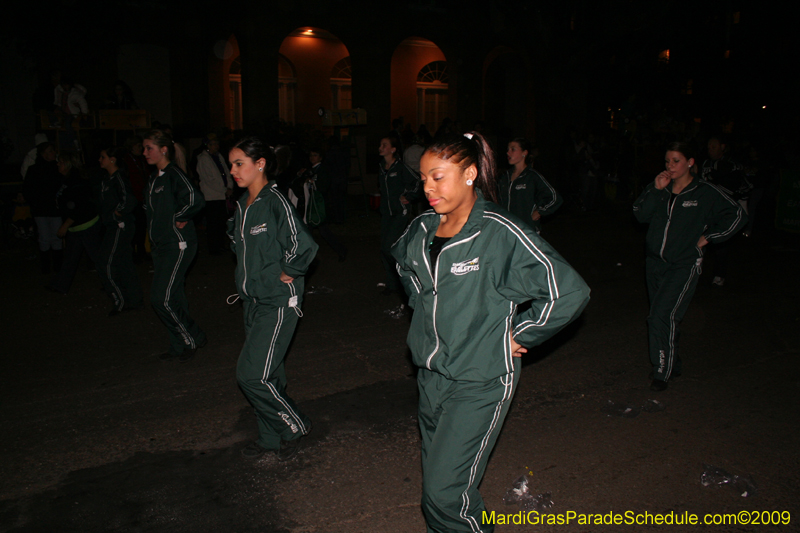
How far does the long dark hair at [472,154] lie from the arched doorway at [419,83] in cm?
2207

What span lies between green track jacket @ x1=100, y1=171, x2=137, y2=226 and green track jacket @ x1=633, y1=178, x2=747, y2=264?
5879 mm

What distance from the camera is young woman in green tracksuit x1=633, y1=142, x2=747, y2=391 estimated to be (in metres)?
5.33

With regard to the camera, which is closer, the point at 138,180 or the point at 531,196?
the point at 531,196

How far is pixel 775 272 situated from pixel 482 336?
30.3 feet

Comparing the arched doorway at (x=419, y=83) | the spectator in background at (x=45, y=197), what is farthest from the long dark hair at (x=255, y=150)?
the arched doorway at (x=419, y=83)

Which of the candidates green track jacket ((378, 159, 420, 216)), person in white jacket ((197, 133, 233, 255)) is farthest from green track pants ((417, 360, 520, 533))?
person in white jacket ((197, 133, 233, 255))

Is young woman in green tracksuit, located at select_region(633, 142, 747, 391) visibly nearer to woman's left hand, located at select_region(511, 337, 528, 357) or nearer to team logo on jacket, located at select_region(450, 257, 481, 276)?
woman's left hand, located at select_region(511, 337, 528, 357)

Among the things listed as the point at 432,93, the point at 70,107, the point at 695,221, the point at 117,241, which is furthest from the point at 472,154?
the point at 432,93

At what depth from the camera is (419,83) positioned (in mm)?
25562

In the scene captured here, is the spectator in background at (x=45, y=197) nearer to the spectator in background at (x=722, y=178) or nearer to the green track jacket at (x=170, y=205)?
the green track jacket at (x=170, y=205)

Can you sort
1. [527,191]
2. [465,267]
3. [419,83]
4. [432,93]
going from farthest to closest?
[432,93]
[419,83]
[527,191]
[465,267]

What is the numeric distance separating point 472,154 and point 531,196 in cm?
485

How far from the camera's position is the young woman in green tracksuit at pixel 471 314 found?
278 cm

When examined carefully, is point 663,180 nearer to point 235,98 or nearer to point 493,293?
point 493,293
